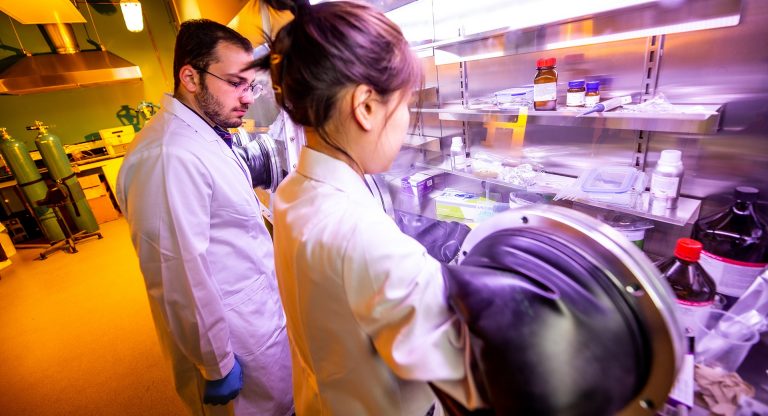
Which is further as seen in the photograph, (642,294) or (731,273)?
(731,273)

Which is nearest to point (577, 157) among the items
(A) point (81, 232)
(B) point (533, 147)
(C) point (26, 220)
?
(B) point (533, 147)

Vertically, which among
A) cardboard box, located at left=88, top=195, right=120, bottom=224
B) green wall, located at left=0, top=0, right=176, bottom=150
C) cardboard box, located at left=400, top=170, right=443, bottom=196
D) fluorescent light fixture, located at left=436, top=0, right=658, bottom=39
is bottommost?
cardboard box, located at left=88, top=195, right=120, bottom=224

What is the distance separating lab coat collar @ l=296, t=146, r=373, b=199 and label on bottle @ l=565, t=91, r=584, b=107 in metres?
0.86

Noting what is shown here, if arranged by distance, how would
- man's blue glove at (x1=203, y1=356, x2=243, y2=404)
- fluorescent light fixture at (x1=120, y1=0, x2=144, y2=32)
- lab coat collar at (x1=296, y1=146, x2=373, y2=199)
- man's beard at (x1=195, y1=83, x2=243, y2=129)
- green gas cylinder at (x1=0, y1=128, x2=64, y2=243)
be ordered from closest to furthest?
lab coat collar at (x1=296, y1=146, x2=373, y2=199), man's blue glove at (x1=203, y1=356, x2=243, y2=404), man's beard at (x1=195, y1=83, x2=243, y2=129), fluorescent light fixture at (x1=120, y1=0, x2=144, y2=32), green gas cylinder at (x1=0, y1=128, x2=64, y2=243)

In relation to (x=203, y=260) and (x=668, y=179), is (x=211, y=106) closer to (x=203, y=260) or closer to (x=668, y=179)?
(x=203, y=260)

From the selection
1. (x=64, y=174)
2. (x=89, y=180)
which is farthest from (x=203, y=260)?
(x=89, y=180)

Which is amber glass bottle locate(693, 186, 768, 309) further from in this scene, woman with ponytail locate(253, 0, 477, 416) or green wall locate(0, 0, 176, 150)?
green wall locate(0, 0, 176, 150)

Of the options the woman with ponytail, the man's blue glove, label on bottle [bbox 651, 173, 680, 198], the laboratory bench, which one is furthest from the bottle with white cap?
the laboratory bench

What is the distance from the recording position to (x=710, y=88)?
95cm

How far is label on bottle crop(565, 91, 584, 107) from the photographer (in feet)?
3.58

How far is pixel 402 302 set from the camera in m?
0.45

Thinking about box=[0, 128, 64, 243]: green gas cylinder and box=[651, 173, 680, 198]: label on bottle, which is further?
box=[0, 128, 64, 243]: green gas cylinder

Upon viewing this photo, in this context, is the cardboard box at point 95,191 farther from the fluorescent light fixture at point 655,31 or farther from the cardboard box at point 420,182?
the fluorescent light fixture at point 655,31

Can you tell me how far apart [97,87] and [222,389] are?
22.4ft
